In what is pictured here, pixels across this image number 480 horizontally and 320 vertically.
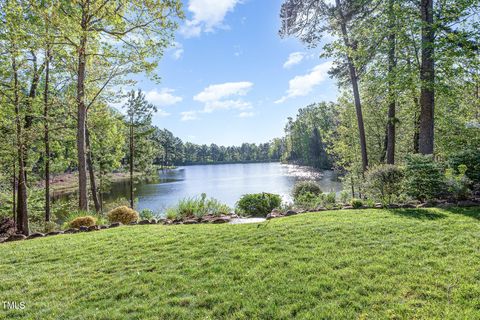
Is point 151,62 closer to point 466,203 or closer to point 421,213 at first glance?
point 421,213

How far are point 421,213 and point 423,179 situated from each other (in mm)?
1178

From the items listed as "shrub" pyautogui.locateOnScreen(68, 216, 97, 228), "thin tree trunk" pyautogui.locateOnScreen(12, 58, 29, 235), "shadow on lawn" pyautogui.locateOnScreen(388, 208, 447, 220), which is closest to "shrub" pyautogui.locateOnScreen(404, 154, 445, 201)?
"shadow on lawn" pyautogui.locateOnScreen(388, 208, 447, 220)

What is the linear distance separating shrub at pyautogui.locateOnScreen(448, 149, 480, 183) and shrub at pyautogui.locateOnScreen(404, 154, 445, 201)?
→ 977 millimetres

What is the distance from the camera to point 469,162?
21.5 ft

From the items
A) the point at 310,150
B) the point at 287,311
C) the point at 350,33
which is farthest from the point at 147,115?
the point at 310,150

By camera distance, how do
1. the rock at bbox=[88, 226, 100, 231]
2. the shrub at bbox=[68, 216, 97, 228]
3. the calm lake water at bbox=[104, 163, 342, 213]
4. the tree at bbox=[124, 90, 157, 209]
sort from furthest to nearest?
the calm lake water at bbox=[104, 163, 342, 213] < the tree at bbox=[124, 90, 157, 209] < the shrub at bbox=[68, 216, 97, 228] < the rock at bbox=[88, 226, 100, 231]

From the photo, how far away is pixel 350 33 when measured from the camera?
967 cm

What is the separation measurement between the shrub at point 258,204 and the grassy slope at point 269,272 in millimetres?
2543

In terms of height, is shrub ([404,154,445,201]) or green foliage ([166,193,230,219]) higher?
shrub ([404,154,445,201])

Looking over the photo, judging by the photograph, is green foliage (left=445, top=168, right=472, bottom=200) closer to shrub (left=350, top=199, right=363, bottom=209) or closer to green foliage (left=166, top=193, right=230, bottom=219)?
shrub (left=350, top=199, right=363, bottom=209)

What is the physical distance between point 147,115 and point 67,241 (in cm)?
1317

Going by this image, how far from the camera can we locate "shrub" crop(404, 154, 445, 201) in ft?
19.5

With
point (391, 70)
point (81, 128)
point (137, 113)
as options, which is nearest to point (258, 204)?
point (391, 70)

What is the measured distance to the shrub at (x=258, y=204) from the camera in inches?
297
